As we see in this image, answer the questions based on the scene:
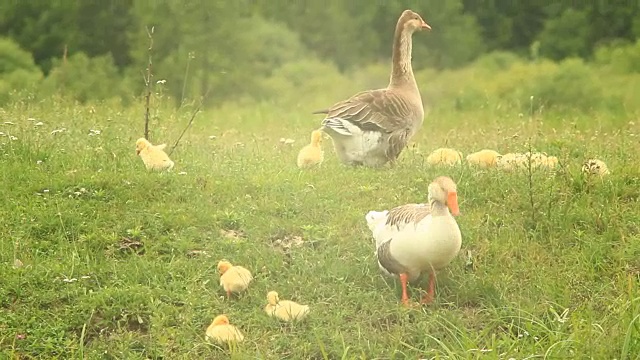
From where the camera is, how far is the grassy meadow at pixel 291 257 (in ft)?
16.7

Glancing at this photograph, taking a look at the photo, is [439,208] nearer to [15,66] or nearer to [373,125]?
[373,125]

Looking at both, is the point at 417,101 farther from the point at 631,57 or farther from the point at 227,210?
the point at 631,57

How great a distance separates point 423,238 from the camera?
5.15m

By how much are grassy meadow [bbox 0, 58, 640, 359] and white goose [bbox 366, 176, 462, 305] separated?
0.23m

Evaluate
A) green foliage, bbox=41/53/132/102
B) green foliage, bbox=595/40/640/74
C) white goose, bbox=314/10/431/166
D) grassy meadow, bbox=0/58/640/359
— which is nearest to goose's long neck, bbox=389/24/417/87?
white goose, bbox=314/10/431/166

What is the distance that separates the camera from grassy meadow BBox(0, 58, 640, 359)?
5.08 meters

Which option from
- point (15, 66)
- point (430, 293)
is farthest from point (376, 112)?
point (15, 66)

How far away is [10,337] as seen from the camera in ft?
16.8

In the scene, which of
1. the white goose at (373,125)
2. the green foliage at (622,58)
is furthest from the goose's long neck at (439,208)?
the green foliage at (622,58)

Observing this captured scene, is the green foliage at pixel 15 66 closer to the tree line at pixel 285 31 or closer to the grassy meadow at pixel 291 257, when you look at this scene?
the tree line at pixel 285 31

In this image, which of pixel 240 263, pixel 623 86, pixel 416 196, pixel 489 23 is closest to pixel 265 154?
pixel 416 196

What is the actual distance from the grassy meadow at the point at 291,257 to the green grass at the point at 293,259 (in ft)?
0.04

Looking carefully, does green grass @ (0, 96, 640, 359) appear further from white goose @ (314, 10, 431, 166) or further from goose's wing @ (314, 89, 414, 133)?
goose's wing @ (314, 89, 414, 133)

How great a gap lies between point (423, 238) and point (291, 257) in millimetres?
1194
